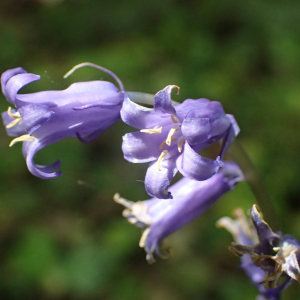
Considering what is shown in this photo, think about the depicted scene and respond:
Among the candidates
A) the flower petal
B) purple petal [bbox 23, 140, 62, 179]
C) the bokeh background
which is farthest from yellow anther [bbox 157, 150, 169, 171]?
the bokeh background

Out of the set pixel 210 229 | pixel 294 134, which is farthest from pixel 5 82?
pixel 294 134

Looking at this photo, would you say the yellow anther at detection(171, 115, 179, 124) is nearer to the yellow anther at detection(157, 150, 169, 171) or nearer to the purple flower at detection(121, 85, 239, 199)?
the purple flower at detection(121, 85, 239, 199)

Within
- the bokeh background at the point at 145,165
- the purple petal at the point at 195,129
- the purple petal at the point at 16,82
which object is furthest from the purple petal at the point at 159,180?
the bokeh background at the point at 145,165

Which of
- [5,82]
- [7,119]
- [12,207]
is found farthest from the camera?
[12,207]

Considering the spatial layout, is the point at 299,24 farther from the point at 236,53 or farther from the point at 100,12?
the point at 100,12

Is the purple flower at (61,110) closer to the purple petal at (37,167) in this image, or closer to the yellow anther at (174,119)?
the purple petal at (37,167)

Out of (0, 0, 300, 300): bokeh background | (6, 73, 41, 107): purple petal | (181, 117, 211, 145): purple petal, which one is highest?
(6, 73, 41, 107): purple petal
